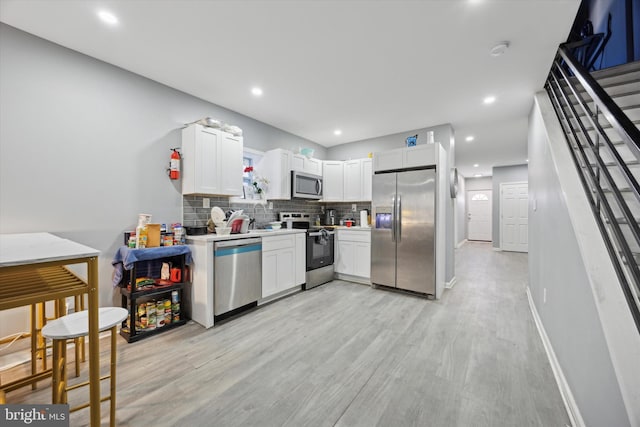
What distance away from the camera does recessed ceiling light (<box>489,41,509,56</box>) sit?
2182 mm

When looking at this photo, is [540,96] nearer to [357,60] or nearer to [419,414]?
[357,60]

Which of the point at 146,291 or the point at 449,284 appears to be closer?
the point at 146,291

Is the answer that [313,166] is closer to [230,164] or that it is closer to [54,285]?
[230,164]

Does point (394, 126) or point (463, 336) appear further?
point (394, 126)

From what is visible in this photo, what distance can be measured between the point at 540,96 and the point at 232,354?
429 centimetres

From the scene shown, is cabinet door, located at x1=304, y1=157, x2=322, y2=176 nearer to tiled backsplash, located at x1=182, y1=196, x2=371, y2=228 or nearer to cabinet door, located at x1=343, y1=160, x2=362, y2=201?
cabinet door, located at x1=343, y1=160, x2=362, y2=201

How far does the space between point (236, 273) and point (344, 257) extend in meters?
2.13

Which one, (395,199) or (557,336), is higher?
(395,199)

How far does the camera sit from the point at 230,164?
3.18 meters

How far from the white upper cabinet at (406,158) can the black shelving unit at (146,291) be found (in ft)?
10.2

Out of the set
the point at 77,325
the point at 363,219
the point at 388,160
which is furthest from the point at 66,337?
the point at 363,219

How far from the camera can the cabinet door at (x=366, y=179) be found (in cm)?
460

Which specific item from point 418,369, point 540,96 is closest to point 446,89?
point 540,96

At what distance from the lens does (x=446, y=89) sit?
9.87ft
